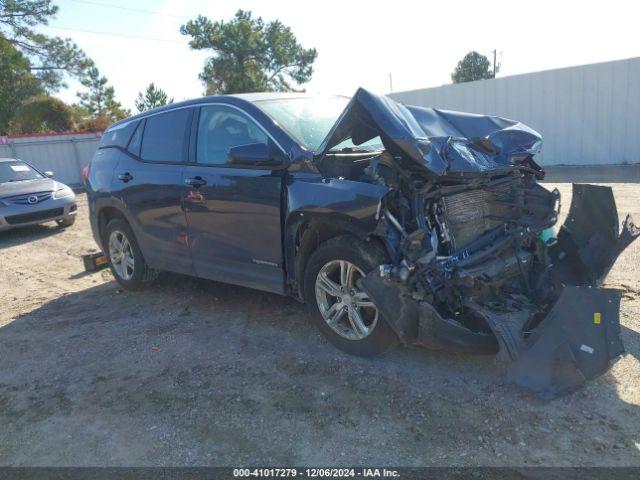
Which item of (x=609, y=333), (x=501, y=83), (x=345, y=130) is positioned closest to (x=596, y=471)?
(x=609, y=333)

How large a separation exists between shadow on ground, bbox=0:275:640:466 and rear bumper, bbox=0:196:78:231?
576 cm

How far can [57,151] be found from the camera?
65.7 feet

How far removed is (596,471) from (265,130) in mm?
3138

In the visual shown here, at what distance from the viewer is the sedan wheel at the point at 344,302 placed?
12.4 feet

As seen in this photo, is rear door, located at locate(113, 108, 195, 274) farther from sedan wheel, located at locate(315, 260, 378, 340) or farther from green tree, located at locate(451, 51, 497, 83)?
green tree, located at locate(451, 51, 497, 83)

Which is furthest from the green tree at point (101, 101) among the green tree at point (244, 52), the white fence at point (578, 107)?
the white fence at point (578, 107)

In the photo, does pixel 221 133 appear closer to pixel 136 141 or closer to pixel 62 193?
pixel 136 141

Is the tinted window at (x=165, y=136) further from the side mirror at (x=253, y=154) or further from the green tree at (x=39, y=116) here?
the green tree at (x=39, y=116)

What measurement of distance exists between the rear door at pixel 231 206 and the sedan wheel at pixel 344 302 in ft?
1.55

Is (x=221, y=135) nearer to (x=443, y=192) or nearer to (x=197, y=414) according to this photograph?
(x=443, y=192)

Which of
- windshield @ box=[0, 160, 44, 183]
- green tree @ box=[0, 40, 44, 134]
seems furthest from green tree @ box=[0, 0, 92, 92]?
windshield @ box=[0, 160, 44, 183]

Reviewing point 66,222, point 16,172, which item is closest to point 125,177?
point 66,222

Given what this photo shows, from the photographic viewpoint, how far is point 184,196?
484cm

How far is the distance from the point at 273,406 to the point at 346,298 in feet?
3.03
